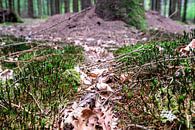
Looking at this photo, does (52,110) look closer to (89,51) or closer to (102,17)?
(89,51)

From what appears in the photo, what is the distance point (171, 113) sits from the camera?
2.18 m

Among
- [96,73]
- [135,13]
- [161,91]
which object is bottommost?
[96,73]

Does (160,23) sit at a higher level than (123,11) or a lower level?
lower

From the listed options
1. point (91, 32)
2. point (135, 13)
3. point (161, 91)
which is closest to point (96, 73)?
point (161, 91)

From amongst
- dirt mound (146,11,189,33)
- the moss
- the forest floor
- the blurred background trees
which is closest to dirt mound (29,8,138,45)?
the forest floor

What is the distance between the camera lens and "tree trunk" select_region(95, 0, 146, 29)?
10586 millimetres

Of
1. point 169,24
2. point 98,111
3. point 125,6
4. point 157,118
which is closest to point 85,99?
point 98,111

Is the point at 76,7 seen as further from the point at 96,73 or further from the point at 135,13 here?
the point at 96,73

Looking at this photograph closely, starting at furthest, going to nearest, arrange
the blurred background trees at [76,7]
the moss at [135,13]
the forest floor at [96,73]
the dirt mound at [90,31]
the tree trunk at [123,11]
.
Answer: the blurred background trees at [76,7], the moss at [135,13], the tree trunk at [123,11], the dirt mound at [90,31], the forest floor at [96,73]

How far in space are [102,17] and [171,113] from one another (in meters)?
9.16

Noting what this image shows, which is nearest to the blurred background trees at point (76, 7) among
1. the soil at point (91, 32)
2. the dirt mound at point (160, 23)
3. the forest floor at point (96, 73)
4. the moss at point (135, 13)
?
the dirt mound at point (160, 23)

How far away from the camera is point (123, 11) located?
10.7 m

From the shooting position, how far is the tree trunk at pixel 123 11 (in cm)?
1059

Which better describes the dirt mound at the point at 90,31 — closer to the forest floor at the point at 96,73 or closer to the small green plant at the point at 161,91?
the forest floor at the point at 96,73
